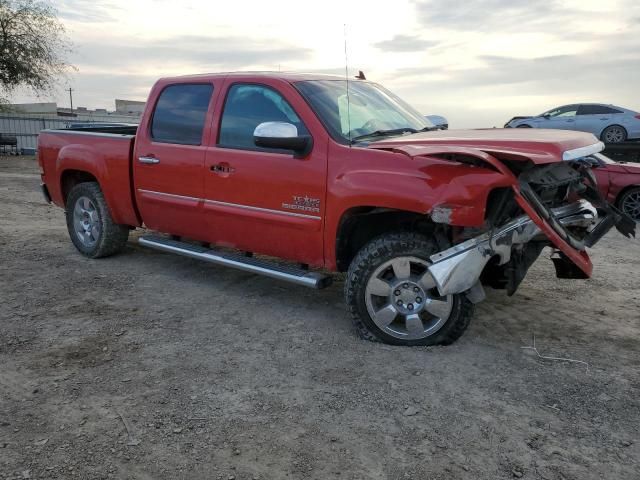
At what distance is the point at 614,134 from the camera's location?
16781 mm

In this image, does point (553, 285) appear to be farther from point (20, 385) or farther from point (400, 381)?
point (20, 385)

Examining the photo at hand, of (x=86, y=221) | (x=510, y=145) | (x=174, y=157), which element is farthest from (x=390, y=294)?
(x=86, y=221)

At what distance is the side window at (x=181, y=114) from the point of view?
16.6 feet

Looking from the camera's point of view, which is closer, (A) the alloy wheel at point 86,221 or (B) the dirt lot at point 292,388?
(B) the dirt lot at point 292,388

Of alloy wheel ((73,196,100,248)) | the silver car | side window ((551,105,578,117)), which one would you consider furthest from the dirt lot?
side window ((551,105,578,117))

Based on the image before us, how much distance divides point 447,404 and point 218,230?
2605 millimetres

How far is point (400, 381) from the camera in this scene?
346cm

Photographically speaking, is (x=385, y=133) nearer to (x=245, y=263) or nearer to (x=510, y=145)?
(x=510, y=145)

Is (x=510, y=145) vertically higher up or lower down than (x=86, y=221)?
higher up

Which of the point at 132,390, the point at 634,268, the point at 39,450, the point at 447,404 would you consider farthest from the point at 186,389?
the point at 634,268

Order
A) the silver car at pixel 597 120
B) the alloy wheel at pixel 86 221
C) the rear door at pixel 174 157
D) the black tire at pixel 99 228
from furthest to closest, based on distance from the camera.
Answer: the silver car at pixel 597 120
the alloy wheel at pixel 86 221
the black tire at pixel 99 228
the rear door at pixel 174 157

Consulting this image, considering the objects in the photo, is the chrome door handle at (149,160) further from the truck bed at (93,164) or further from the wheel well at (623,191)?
the wheel well at (623,191)

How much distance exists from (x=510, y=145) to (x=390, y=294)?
1.26 metres

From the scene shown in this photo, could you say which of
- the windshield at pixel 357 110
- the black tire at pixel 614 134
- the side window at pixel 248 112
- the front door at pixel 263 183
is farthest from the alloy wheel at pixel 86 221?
the black tire at pixel 614 134
